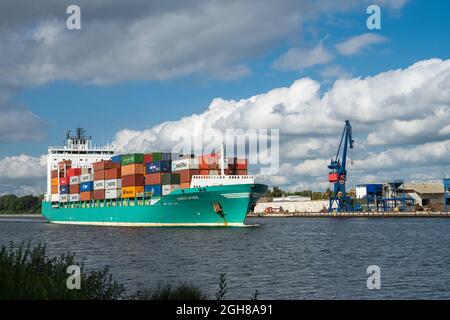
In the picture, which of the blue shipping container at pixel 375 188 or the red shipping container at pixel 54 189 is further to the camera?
the blue shipping container at pixel 375 188

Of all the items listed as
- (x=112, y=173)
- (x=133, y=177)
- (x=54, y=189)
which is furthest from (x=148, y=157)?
(x=54, y=189)

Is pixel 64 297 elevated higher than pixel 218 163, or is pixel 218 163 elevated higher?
pixel 218 163

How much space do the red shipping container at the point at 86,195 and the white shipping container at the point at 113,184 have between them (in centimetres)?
638

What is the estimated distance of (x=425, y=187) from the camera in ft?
469

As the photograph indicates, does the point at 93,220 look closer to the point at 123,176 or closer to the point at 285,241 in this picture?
the point at 123,176

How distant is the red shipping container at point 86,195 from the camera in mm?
88525

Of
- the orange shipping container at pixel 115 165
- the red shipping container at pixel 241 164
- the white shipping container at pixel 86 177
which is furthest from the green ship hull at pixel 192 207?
the red shipping container at pixel 241 164

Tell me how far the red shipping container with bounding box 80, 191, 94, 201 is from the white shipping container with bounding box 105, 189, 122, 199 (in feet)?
20.2

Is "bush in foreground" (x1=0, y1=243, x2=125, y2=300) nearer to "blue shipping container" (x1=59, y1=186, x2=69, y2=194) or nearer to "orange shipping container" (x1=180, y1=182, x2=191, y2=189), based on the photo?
"orange shipping container" (x1=180, y1=182, x2=191, y2=189)

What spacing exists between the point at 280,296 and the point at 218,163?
152ft

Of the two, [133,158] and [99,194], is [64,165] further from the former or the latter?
[133,158]

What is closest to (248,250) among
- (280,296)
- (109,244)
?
(109,244)

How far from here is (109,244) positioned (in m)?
51.2

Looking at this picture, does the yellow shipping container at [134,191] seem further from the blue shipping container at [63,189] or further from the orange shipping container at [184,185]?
the blue shipping container at [63,189]
